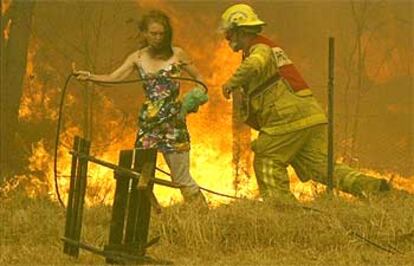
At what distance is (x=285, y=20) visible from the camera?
41.7 feet

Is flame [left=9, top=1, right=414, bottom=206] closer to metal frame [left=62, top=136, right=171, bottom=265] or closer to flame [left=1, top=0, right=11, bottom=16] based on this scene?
flame [left=1, top=0, right=11, bottom=16]

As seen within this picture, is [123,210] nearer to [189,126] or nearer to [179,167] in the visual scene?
[179,167]

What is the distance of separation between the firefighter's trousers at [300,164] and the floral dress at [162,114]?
597 mm

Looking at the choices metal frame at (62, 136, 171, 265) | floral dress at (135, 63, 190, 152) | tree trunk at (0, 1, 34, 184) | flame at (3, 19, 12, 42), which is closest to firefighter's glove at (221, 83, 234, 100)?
floral dress at (135, 63, 190, 152)

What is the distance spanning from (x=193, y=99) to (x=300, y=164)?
3.13ft

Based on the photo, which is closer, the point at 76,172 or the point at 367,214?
the point at 76,172

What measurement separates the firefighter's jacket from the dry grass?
Result: 1.15m

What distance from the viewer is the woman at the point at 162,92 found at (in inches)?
295

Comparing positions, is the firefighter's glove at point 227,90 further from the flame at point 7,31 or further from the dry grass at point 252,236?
the flame at point 7,31

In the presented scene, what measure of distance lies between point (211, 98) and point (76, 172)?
21.1 ft

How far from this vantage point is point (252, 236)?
6082 millimetres

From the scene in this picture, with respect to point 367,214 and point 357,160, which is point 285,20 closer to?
point 357,160

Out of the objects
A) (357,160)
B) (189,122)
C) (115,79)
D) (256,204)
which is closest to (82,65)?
(189,122)

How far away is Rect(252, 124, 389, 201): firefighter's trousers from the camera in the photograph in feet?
24.0
